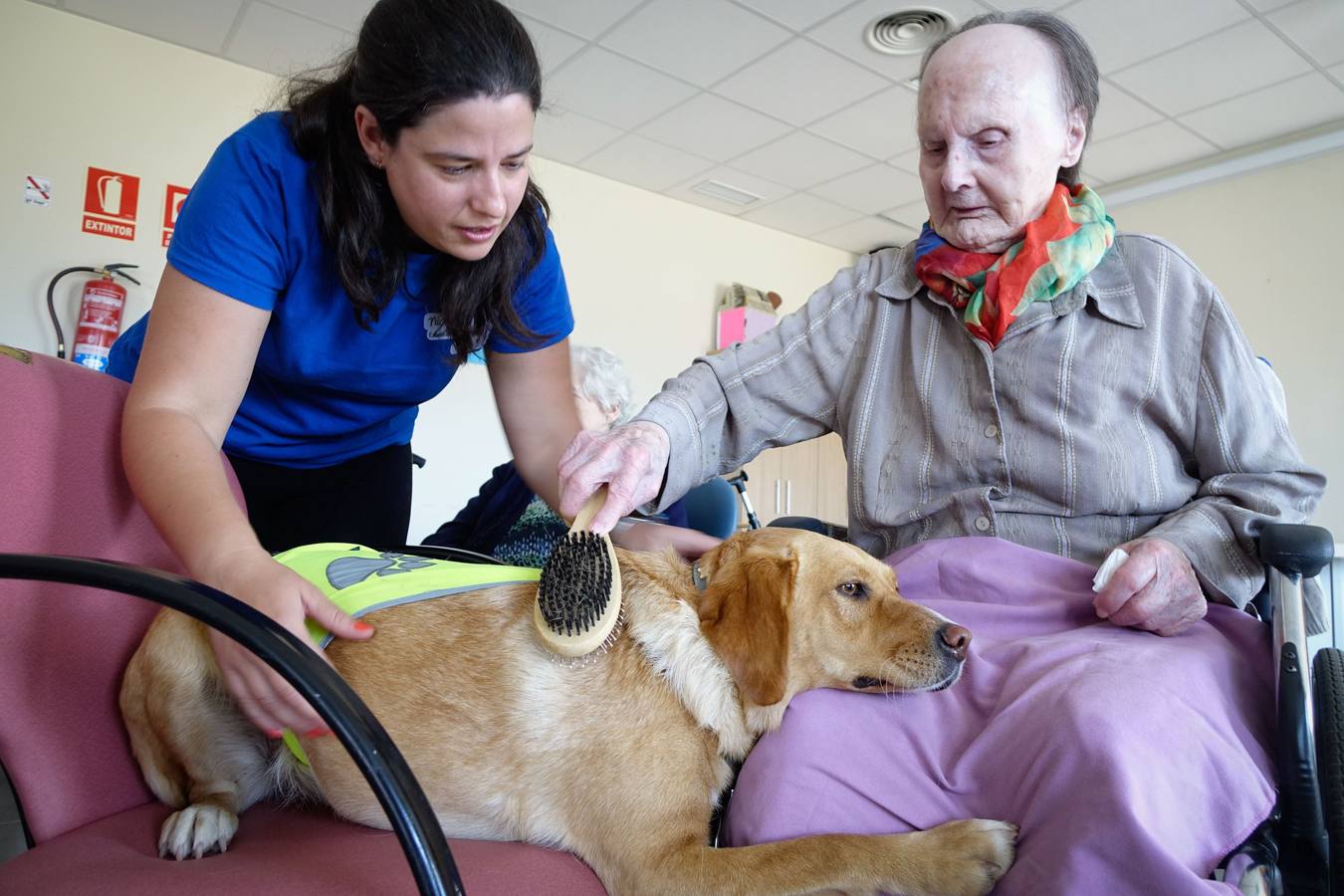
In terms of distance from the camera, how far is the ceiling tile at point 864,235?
720cm

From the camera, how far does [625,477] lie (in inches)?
44.9

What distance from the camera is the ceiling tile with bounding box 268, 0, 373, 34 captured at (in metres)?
4.20

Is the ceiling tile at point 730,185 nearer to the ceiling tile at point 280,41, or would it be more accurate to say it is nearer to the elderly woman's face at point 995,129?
the ceiling tile at point 280,41

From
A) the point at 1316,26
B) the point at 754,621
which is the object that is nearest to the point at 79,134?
the point at 754,621

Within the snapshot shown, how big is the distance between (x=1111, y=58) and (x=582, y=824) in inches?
195

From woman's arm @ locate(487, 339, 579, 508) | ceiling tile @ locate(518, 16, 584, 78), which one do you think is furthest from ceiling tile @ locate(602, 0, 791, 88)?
woman's arm @ locate(487, 339, 579, 508)

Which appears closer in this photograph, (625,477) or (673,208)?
(625,477)

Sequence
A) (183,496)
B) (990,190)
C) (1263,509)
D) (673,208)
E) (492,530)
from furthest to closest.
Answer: (673,208)
(492,530)
(990,190)
(1263,509)
(183,496)

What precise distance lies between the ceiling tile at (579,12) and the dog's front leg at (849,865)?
408 centimetres

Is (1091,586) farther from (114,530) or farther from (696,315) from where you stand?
(696,315)

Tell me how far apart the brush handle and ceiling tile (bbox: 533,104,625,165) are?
14.9ft

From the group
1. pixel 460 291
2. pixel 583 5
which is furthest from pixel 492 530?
pixel 583 5

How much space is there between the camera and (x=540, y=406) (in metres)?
1.55

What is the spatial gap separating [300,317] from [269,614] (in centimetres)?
63
